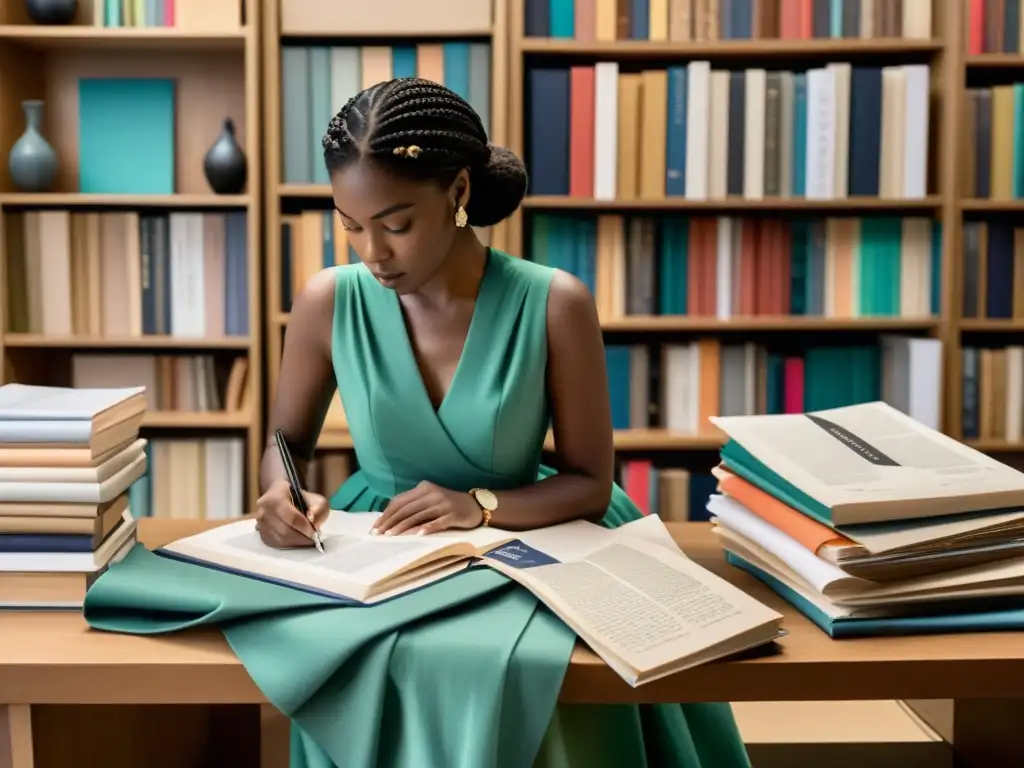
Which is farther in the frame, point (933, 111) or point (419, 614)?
point (933, 111)

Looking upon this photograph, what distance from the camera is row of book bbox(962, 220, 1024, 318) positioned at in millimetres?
2617

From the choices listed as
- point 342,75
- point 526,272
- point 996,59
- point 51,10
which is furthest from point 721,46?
point 51,10

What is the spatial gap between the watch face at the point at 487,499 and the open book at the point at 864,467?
261 millimetres

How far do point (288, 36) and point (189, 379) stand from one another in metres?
0.88

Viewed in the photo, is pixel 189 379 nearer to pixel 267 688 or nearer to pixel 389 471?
pixel 389 471

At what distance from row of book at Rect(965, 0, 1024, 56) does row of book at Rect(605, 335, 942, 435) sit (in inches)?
28.7

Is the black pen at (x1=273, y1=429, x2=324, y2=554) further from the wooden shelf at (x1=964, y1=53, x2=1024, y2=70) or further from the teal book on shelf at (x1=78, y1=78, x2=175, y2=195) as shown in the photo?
the wooden shelf at (x1=964, y1=53, x2=1024, y2=70)

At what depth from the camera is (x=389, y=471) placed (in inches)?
54.8

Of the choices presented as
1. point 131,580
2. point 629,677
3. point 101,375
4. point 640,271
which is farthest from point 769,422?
point 101,375

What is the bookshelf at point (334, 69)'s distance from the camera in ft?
8.23

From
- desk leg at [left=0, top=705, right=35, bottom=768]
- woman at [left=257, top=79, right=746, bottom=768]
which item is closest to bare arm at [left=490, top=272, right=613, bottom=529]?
woman at [left=257, top=79, right=746, bottom=768]

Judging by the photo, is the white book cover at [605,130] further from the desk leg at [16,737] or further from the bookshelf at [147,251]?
the desk leg at [16,737]

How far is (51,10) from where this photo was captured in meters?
2.56

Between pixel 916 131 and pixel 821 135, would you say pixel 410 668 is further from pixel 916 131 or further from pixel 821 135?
pixel 916 131
